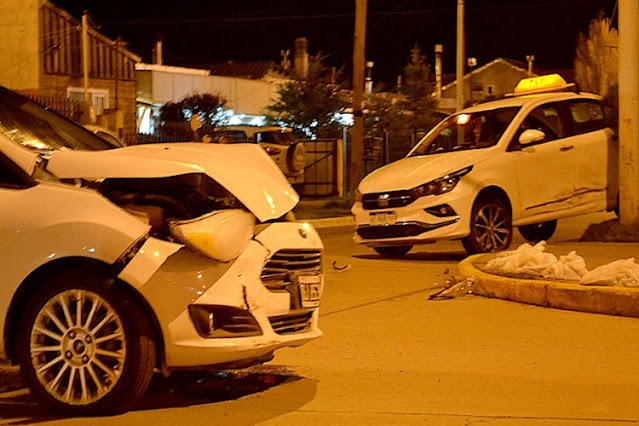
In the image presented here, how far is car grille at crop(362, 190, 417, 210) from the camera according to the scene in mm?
13125

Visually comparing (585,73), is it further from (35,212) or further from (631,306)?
(35,212)

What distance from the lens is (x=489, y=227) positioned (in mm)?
13422

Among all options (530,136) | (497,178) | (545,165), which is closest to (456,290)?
(497,178)

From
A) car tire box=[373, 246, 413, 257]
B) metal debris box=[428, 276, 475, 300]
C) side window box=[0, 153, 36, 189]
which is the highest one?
side window box=[0, 153, 36, 189]

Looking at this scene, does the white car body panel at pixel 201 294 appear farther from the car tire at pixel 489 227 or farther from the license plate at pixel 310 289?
the car tire at pixel 489 227

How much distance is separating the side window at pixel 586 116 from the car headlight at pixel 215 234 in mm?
8786

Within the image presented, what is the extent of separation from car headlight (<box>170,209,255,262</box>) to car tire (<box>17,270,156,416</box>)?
465 mm

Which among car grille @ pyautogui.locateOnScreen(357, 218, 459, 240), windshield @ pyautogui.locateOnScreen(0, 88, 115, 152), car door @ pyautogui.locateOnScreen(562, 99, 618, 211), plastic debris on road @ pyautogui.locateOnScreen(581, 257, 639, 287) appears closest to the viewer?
windshield @ pyautogui.locateOnScreen(0, 88, 115, 152)

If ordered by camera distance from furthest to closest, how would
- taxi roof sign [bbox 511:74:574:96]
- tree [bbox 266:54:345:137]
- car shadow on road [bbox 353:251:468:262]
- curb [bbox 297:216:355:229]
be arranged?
tree [bbox 266:54:345:137] → curb [bbox 297:216:355:229] → taxi roof sign [bbox 511:74:574:96] → car shadow on road [bbox 353:251:468:262]

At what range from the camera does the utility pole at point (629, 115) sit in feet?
45.3

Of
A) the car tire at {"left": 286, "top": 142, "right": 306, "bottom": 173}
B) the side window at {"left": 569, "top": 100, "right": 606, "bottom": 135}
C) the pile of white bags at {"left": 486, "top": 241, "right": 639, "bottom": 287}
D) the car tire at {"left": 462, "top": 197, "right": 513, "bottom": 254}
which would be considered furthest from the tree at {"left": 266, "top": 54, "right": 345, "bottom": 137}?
the pile of white bags at {"left": 486, "top": 241, "right": 639, "bottom": 287}

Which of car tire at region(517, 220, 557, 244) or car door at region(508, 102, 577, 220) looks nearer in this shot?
car door at region(508, 102, 577, 220)

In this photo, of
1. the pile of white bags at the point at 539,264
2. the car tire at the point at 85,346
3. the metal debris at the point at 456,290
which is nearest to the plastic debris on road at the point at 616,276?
the pile of white bags at the point at 539,264

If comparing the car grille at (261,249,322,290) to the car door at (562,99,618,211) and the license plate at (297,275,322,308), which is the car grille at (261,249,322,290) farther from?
the car door at (562,99,618,211)
